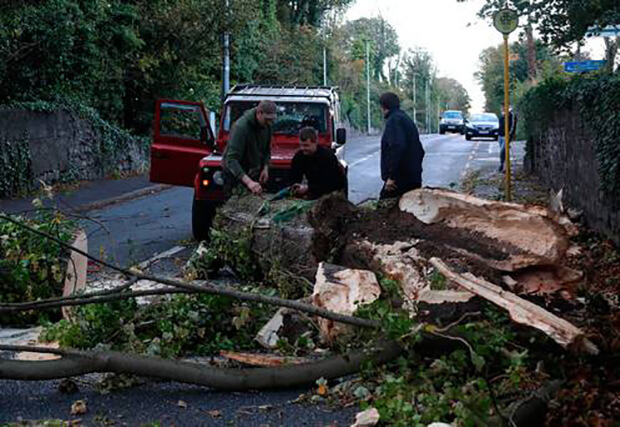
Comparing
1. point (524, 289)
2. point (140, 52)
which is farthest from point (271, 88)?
point (140, 52)

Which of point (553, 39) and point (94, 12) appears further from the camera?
point (94, 12)

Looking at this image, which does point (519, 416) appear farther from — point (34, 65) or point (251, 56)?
point (251, 56)

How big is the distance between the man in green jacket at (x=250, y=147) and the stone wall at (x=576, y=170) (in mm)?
4093

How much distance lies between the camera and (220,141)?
552 inches

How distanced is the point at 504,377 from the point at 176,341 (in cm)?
242

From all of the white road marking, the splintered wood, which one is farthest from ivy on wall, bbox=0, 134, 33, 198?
the splintered wood

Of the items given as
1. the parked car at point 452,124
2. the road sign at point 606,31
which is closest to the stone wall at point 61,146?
the road sign at point 606,31

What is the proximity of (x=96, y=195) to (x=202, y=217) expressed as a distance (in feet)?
35.9

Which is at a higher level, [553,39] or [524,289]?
[553,39]

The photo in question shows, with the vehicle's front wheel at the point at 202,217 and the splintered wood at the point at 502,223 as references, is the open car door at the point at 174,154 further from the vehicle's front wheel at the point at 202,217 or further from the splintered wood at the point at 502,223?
the splintered wood at the point at 502,223

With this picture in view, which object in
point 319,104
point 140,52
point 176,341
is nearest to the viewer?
point 176,341

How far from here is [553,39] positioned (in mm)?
18422

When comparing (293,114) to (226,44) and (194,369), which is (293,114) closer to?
(194,369)

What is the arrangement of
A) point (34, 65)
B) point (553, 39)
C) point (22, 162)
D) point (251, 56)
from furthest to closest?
point (251, 56)
point (34, 65)
point (22, 162)
point (553, 39)
